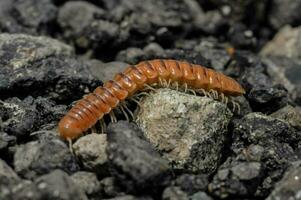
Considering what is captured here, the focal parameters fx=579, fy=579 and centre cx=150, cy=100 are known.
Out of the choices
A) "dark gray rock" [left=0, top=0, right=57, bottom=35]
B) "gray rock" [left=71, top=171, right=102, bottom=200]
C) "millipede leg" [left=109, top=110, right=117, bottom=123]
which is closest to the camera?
"gray rock" [left=71, top=171, right=102, bottom=200]

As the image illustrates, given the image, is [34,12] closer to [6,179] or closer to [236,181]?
[6,179]

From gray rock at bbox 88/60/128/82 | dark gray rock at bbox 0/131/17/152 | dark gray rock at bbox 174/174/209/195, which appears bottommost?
dark gray rock at bbox 0/131/17/152

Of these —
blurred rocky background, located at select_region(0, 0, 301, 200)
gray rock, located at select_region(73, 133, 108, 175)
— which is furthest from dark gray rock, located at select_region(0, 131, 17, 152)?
gray rock, located at select_region(73, 133, 108, 175)

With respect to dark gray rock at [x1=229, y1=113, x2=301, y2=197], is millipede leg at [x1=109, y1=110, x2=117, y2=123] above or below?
below

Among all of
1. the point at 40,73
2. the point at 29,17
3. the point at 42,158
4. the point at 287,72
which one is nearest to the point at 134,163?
the point at 42,158

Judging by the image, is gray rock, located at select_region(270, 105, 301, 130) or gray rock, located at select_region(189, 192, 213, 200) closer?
gray rock, located at select_region(189, 192, 213, 200)

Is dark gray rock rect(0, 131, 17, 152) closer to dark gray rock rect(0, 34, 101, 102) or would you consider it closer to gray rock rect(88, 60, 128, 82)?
dark gray rock rect(0, 34, 101, 102)
